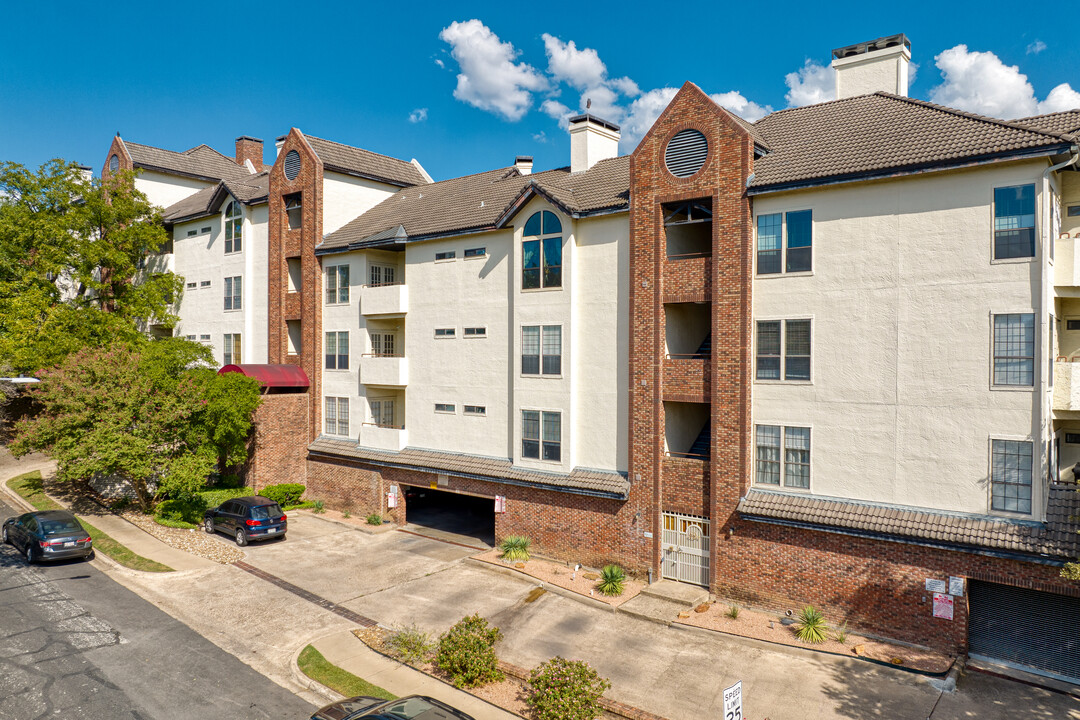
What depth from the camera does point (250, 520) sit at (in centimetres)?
2556

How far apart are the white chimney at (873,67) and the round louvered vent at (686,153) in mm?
6311

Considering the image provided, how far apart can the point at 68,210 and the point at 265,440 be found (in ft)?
61.7

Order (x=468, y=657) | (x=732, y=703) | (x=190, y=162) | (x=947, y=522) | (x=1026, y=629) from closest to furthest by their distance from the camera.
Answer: (x=732, y=703) → (x=468, y=657) → (x=1026, y=629) → (x=947, y=522) → (x=190, y=162)

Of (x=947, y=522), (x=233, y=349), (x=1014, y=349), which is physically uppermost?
(x=233, y=349)

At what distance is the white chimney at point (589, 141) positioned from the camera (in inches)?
1066

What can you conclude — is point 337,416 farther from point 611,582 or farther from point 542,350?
point 611,582

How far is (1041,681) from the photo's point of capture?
1562 cm

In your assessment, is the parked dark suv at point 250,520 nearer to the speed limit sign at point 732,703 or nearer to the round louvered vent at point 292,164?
the round louvered vent at point 292,164

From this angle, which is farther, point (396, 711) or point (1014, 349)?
point (1014, 349)

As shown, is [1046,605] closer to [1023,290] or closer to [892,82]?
[1023,290]

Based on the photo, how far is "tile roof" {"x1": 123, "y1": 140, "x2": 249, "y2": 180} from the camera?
43312mm

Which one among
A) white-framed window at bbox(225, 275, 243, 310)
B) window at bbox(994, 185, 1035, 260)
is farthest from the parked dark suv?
window at bbox(994, 185, 1035, 260)

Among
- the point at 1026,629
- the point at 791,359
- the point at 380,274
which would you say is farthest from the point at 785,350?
the point at 380,274

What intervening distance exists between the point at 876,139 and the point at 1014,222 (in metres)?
4.54
